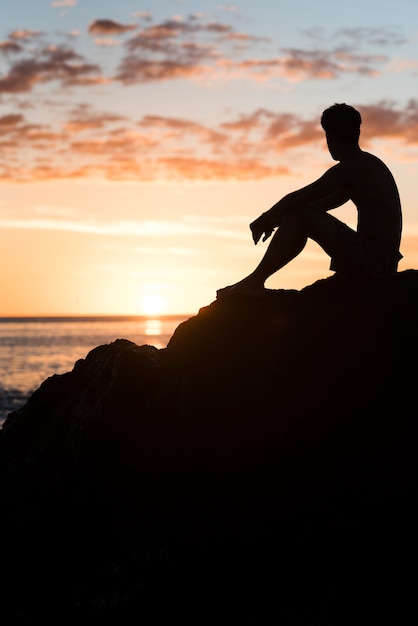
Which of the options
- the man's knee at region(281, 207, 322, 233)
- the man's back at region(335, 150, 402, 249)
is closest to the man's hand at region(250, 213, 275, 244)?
the man's knee at region(281, 207, 322, 233)

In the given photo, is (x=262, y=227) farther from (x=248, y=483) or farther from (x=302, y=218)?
(x=248, y=483)

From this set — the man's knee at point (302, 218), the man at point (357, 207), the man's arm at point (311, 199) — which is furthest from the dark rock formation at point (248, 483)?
the man's arm at point (311, 199)

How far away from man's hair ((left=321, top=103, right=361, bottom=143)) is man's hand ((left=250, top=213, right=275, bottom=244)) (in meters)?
1.13

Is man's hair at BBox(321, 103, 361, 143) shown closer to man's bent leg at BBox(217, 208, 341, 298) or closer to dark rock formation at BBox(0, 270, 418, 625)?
man's bent leg at BBox(217, 208, 341, 298)

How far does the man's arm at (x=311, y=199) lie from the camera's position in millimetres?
8664

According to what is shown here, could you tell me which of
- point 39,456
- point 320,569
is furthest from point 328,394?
point 39,456

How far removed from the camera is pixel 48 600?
27.7ft

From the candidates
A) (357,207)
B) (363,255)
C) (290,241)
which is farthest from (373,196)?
(290,241)

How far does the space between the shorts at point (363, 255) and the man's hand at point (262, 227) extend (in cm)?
77

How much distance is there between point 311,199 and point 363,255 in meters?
0.80

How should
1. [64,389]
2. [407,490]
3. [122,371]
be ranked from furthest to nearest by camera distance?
[64,389], [122,371], [407,490]

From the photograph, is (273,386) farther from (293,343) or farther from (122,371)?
(122,371)

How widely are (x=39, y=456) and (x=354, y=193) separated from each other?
14.7 feet

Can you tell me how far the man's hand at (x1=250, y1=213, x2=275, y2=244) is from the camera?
8891 millimetres
